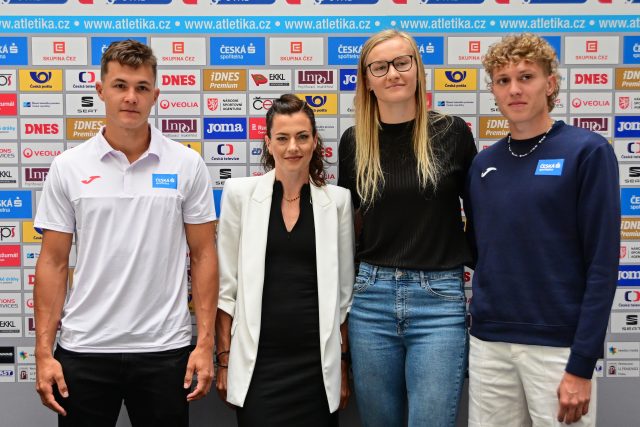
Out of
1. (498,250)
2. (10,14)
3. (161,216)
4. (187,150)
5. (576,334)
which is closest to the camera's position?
(576,334)

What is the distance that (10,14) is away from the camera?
8.37 ft

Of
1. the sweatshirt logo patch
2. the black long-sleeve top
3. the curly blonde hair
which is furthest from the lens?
the black long-sleeve top

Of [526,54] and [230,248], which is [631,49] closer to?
[526,54]

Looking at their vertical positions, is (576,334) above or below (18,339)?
above

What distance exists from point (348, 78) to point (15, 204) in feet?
5.58

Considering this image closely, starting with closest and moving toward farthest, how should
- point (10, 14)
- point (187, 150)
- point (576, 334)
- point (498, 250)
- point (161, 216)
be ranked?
point (576, 334), point (498, 250), point (161, 216), point (187, 150), point (10, 14)

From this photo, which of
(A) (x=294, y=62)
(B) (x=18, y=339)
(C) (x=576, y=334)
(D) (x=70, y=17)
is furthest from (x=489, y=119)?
(B) (x=18, y=339)

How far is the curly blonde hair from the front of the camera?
5.83 feet

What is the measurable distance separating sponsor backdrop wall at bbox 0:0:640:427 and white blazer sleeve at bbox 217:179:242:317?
55cm

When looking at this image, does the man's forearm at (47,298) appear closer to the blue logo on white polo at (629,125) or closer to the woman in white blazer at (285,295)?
the woman in white blazer at (285,295)

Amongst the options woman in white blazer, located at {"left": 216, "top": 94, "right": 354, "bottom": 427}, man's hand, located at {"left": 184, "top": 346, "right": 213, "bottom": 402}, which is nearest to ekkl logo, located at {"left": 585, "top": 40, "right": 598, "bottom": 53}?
woman in white blazer, located at {"left": 216, "top": 94, "right": 354, "bottom": 427}

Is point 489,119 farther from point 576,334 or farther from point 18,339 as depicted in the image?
point 18,339

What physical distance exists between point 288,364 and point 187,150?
2.96 feet

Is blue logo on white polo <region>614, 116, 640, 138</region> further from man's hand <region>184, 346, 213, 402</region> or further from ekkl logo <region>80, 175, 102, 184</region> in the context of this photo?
ekkl logo <region>80, 175, 102, 184</region>
